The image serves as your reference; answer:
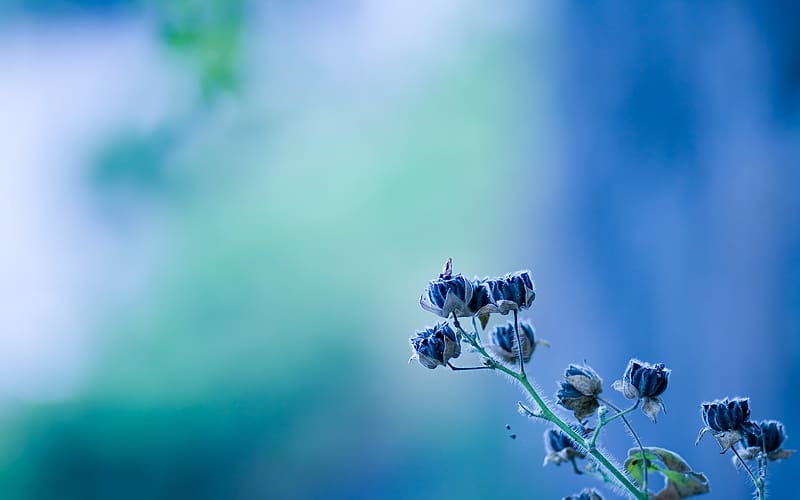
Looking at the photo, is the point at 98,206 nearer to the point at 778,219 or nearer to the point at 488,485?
the point at 488,485

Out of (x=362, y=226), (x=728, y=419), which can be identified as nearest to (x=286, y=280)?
(x=362, y=226)

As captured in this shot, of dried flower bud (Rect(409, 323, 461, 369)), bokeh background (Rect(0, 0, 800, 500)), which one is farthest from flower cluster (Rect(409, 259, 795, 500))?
bokeh background (Rect(0, 0, 800, 500))

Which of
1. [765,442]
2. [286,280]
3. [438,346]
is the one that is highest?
[286,280]

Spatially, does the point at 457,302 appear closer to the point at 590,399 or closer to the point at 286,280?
the point at 590,399

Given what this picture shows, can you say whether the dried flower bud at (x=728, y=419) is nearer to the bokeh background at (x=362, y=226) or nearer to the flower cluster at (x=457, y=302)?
the flower cluster at (x=457, y=302)

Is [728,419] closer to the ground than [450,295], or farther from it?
closer to the ground

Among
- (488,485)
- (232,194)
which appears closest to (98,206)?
(232,194)
